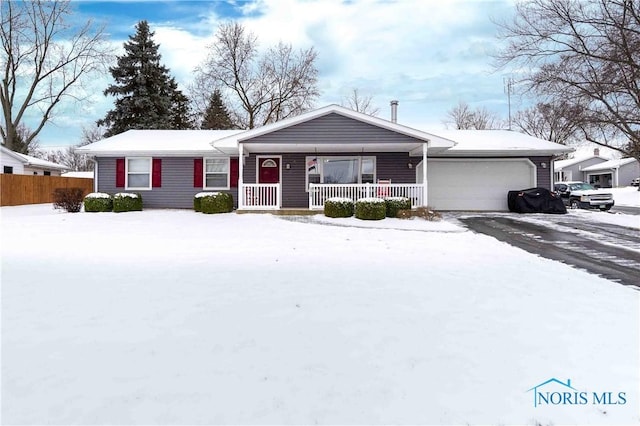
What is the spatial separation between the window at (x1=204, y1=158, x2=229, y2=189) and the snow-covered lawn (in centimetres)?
968

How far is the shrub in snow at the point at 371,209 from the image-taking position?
1180cm

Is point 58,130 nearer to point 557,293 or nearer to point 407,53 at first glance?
point 407,53

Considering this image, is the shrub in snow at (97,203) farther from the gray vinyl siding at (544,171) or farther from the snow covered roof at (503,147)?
the gray vinyl siding at (544,171)

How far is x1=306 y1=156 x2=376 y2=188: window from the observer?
15289 millimetres

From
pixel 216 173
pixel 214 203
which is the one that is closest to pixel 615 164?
pixel 216 173

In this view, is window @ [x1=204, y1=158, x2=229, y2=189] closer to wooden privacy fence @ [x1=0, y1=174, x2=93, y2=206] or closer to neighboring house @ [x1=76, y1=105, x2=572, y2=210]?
neighboring house @ [x1=76, y1=105, x2=572, y2=210]

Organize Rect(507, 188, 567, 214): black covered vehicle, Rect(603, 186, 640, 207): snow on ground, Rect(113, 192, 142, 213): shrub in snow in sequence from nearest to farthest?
Rect(113, 192, 142, 213): shrub in snow < Rect(507, 188, 567, 214): black covered vehicle < Rect(603, 186, 640, 207): snow on ground

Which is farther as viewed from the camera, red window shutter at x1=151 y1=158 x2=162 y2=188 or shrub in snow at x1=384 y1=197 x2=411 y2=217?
red window shutter at x1=151 y1=158 x2=162 y2=188

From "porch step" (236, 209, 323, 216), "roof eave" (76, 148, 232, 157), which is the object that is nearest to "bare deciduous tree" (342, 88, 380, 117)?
"roof eave" (76, 148, 232, 157)

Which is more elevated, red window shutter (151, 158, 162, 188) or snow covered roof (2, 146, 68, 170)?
snow covered roof (2, 146, 68, 170)

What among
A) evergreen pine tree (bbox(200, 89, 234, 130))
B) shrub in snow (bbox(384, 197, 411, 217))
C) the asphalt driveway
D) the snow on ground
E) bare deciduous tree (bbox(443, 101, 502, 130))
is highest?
bare deciduous tree (bbox(443, 101, 502, 130))

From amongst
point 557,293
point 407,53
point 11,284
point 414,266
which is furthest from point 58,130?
point 557,293

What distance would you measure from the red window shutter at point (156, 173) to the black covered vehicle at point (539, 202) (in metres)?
14.9

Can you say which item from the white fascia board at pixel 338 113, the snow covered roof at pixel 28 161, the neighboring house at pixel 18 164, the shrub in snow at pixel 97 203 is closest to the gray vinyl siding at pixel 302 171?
the white fascia board at pixel 338 113
